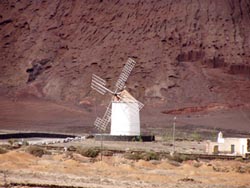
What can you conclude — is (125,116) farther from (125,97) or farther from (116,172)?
(116,172)

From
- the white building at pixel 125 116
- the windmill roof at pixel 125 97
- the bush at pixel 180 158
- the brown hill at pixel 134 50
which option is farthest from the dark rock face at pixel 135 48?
the bush at pixel 180 158

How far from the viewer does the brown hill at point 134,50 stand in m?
103

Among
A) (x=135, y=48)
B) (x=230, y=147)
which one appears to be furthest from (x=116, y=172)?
(x=135, y=48)

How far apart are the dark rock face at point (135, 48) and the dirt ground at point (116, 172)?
65.9 metres

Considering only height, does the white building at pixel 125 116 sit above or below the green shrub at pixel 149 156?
above

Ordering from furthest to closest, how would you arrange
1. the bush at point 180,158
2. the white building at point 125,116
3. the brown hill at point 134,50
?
the brown hill at point 134,50
the white building at point 125,116
the bush at point 180,158

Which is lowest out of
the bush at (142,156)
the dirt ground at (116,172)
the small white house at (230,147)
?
the dirt ground at (116,172)

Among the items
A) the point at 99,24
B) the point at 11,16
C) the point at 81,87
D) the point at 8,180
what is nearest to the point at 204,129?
the point at 81,87

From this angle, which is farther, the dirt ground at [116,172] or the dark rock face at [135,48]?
the dark rock face at [135,48]

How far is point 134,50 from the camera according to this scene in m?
108

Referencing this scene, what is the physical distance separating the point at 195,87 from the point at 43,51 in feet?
79.5

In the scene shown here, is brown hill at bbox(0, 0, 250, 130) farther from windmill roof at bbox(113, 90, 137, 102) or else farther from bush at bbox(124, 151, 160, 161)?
bush at bbox(124, 151, 160, 161)

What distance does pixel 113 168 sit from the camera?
101 feet

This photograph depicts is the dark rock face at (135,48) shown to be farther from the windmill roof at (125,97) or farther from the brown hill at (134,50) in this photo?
the windmill roof at (125,97)
